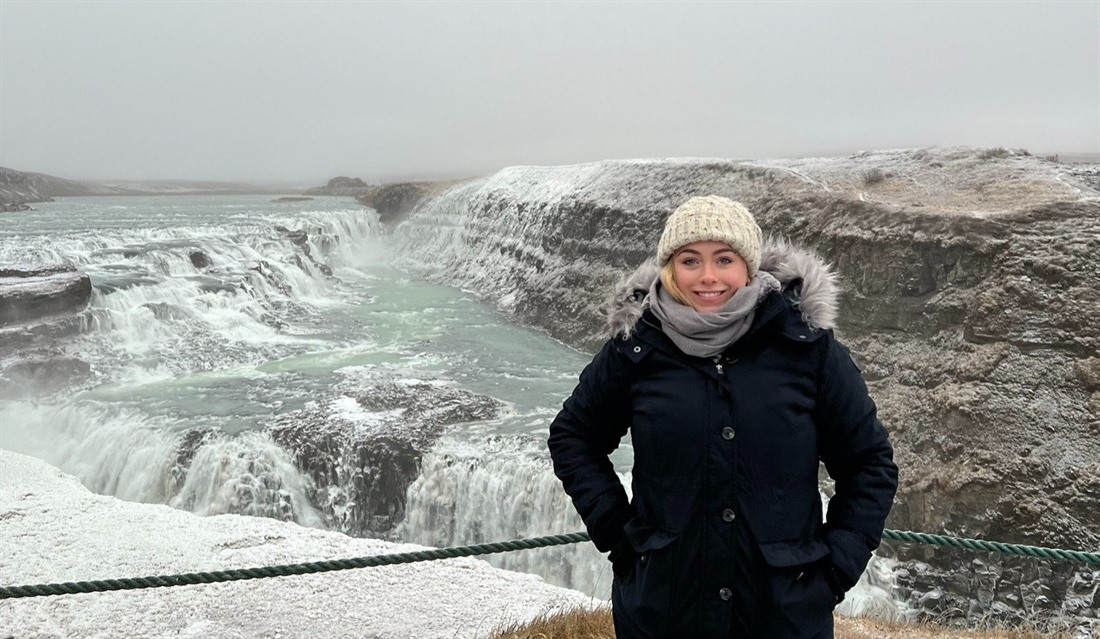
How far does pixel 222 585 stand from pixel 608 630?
3232 millimetres

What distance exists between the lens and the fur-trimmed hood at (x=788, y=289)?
211 centimetres

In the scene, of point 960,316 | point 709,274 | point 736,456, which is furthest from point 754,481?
point 960,316

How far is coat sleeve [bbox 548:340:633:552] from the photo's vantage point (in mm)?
2162

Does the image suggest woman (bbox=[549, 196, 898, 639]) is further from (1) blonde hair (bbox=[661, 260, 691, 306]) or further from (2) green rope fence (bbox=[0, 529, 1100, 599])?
(2) green rope fence (bbox=[0, 529, 1100, 599])

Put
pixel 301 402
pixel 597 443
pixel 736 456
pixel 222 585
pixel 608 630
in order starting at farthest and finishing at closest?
pixel 301 402, pixel 222 585, pixel 608 630, pixel 597 443, pixel 736 456

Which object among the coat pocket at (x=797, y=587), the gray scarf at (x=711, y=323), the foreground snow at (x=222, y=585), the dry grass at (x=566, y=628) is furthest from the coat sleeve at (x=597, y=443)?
the foreground snow at (x=222, y=585)

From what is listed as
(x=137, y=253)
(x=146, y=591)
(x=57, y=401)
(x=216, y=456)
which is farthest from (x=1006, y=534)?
(x=137, y=253)

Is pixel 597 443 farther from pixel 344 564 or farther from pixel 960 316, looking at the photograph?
pixel 960 316

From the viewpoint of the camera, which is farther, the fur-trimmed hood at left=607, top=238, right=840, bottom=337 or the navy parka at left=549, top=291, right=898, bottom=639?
the fur-trimmed hood at left=607, top=238, right=840, bottom=337

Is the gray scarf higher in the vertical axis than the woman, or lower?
higher

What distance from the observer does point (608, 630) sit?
4113 millimetres

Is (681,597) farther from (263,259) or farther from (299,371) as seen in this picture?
(263,259)

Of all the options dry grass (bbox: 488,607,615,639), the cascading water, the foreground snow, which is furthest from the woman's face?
the cascading water

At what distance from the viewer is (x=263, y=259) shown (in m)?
23.1
